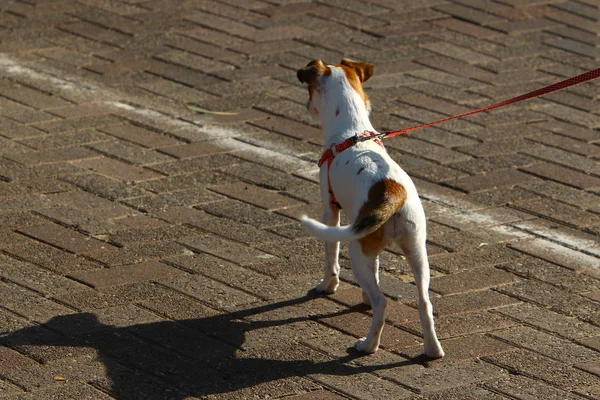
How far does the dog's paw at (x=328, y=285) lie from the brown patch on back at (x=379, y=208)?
23.1 inches

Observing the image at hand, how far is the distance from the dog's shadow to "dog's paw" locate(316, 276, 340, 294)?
243 millimetres

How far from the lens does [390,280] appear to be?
15.9ft

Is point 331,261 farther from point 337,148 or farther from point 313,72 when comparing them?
point 313,72

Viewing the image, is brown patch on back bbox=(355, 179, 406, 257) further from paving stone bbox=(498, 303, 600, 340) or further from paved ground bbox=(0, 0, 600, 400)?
paving stone bbox=(498, 303, 600, 340)

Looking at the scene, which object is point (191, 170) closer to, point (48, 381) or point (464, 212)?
point (464, 212)

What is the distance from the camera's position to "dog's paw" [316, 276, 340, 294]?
4652 mm

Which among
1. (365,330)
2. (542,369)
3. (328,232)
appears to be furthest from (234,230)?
(542,369)

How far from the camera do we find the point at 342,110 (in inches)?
179

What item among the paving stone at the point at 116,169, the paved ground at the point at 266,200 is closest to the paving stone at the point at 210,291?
the paved ground at the point at 266,200

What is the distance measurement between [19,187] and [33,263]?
93 cm

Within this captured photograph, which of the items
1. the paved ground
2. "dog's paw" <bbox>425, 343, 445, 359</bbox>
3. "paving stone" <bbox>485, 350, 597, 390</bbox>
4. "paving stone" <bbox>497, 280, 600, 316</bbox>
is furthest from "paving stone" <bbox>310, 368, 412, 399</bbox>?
"paving stone" <bbox>497, 280, 600, 316</bbox>

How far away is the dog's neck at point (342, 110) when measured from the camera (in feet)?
14.8

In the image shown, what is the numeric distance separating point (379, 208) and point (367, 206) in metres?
0.10

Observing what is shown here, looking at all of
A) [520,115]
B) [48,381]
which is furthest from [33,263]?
[520,115]
